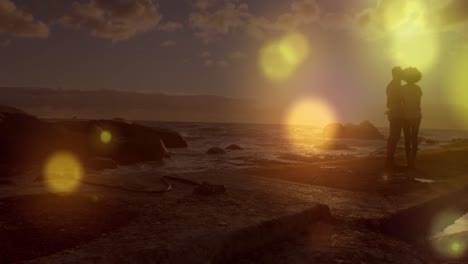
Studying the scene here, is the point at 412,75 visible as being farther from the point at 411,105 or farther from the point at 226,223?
the point at 226,223

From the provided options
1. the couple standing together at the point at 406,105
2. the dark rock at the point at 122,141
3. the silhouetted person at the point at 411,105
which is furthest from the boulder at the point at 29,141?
the silhouetted person at the point at 411,105

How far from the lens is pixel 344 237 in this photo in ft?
10.6

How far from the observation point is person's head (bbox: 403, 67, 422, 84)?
732cm

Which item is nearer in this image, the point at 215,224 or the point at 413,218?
the point at 215,224

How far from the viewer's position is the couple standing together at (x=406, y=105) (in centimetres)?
732

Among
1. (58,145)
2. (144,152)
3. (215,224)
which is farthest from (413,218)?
(144,152)

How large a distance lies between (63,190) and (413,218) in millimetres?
3976

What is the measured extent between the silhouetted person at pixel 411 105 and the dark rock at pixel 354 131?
196 ft

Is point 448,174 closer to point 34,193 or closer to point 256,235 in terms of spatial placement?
point 256,235

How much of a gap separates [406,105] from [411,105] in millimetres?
109

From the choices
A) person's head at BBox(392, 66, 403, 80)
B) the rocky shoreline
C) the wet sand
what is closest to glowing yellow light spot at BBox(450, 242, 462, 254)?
the rocky shoreline

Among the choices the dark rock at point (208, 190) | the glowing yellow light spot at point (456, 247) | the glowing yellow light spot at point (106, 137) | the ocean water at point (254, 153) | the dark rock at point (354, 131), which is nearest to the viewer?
the glowing yellow light spot at point (456, 247)

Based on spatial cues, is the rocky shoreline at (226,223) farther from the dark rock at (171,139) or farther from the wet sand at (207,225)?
the dark rock at (171,139)

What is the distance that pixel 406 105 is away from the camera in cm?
739
